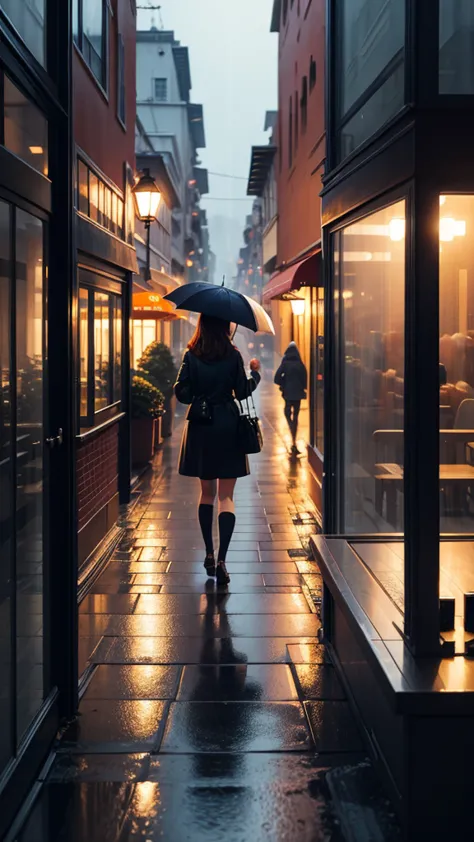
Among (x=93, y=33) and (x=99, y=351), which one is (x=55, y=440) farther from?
(x=93, y=33)

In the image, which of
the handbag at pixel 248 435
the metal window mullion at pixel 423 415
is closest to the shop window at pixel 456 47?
the metal window mullion at pixel 423 415

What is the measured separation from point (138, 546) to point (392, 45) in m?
5.38

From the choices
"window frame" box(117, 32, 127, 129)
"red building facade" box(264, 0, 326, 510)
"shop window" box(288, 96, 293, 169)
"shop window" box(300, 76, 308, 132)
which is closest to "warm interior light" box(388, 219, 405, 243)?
"red building facade" box(264, 0, 326, 510)

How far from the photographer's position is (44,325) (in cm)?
431

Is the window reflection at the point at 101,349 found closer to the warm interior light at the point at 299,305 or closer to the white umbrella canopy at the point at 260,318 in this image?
the white umbrella canopy at the point at 260,318

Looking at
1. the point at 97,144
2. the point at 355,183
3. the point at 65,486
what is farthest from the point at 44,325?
the point at 97,144

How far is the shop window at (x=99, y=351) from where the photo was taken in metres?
8.30

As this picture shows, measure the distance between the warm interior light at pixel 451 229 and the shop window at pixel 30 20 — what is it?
6.45 ft

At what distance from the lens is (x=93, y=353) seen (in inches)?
348

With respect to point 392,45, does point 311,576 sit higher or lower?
lower

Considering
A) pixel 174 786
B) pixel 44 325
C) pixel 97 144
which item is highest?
pixel 97 144

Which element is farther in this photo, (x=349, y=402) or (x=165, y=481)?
(x=165, y=481)

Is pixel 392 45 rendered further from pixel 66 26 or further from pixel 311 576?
pixel 311 576

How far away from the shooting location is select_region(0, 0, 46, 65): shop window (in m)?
3.70
